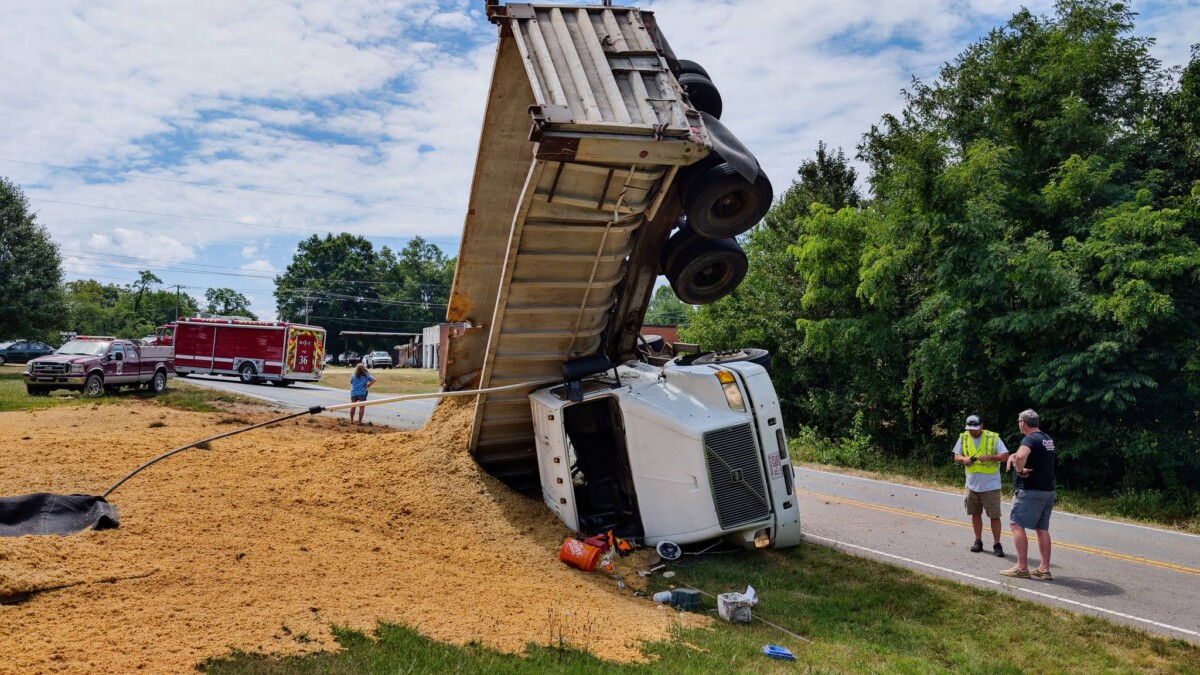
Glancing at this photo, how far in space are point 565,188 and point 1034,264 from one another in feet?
35.5

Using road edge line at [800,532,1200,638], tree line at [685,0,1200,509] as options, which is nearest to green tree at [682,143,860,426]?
tree line at [685,0,1200,509]

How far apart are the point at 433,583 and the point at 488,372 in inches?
107

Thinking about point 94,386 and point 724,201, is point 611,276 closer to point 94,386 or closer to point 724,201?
point 724,201

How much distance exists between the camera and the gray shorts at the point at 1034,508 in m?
7.78

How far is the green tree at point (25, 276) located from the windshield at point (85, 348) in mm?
17633

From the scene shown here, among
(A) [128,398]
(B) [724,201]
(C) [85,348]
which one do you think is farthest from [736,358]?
(C) [85,348]

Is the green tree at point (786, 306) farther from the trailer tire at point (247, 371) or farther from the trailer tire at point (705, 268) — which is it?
the trailer tire at point (247, 371)

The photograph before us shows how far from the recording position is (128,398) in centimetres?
2083

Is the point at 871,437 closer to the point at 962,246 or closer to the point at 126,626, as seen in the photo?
the point at 962,246

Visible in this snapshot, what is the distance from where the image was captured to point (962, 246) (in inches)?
619

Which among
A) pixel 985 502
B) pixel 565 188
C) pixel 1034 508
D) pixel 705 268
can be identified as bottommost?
pixel 985 502

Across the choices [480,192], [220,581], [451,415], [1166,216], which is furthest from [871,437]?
[220,581]

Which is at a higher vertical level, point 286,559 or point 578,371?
point 578,371

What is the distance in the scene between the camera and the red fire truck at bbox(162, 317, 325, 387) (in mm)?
33719
